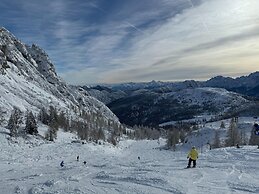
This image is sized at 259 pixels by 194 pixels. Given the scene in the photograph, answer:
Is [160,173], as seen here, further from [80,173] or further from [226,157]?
[226,157]

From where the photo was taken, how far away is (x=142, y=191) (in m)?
22.6

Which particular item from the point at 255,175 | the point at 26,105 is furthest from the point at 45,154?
the point at 26,105

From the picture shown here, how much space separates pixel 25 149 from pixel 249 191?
167 ft

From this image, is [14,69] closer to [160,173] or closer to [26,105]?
[26,105]

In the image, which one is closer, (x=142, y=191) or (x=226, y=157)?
(x=142, y=191)

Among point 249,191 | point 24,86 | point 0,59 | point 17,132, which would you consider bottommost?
point 249,191

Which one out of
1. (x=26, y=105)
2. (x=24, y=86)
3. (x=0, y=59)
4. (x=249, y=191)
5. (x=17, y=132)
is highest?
(x=0, y=59)

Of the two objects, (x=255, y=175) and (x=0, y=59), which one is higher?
(x=0, y=59)

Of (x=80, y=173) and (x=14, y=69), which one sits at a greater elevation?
(x=14, y=69)

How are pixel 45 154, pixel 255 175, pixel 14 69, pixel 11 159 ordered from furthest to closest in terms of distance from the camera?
pixel 14 69 < pixel 45 154 < pixel 11 159 < pixel 255 175

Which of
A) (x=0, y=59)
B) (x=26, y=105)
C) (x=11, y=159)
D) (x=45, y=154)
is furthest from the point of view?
(x=0, y=59)

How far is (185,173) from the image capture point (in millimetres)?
29719

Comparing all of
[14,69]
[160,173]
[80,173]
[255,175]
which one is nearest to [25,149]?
[80,173]

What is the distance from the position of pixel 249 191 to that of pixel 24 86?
142493 mm
